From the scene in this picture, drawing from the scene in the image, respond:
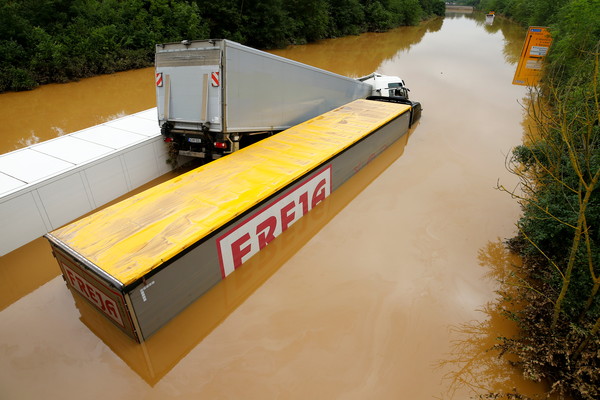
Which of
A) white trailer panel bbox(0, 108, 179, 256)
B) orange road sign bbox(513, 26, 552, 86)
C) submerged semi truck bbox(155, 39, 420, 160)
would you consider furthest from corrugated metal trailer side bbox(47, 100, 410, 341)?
orange road sign bbox(513, 26, 552, 86)

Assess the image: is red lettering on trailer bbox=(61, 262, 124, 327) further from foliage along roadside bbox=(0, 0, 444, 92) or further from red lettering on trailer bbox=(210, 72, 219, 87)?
foliage along roadside bbox=(0, 0, 444, 92)

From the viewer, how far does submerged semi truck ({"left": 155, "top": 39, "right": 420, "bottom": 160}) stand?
6.93 metres

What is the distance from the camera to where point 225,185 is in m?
6.05

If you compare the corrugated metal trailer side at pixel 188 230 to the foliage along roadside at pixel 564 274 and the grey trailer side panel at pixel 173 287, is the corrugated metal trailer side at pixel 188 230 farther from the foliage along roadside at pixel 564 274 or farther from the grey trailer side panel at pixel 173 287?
the foliage along roadside at pixel 564 274

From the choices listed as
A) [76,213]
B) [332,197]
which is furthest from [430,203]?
[76,213]

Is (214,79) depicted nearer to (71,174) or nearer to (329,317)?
(71,174)

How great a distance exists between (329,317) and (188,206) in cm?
293

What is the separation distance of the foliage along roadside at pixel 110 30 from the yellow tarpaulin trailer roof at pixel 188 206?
13.9 metres

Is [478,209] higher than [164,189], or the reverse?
[164,189]

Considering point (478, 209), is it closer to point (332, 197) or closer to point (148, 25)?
point (332, 197)

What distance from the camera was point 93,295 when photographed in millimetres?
4652

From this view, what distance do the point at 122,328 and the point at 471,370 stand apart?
492 cm

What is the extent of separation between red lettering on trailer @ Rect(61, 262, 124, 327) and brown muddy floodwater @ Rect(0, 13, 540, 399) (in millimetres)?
466

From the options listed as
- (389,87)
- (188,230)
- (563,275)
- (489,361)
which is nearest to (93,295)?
(188,230)
